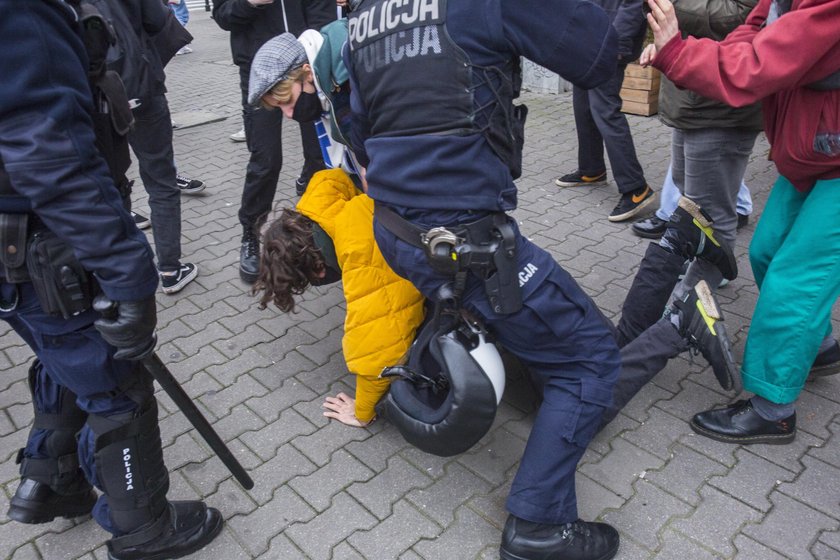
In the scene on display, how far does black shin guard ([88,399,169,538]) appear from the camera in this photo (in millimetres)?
2189

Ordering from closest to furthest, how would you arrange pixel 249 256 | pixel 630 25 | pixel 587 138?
pixel 630 25, pixel 249 256, pixel 587 138

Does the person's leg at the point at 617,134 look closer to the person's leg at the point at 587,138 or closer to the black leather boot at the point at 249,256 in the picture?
the person's leg at the point at 587,138

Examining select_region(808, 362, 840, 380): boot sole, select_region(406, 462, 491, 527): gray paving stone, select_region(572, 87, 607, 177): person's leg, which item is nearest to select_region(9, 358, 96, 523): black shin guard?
select_region(406, 462, 491, 527): gray paving stone

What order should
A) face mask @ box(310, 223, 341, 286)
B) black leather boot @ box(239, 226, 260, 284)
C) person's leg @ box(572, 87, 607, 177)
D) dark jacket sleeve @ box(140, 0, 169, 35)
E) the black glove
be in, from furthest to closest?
person's leg @ box(572, 87, 607, 177), black leather boot @ box(239, 226, 260, 284), dark jacket sleeve @ box(140, 0, 169, 35), face mask @ box(310, 223, 341, 286), the black glove

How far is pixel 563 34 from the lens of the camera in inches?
73.5

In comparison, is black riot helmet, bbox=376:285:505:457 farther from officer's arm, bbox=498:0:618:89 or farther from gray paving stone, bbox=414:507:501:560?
officer's arm, bbox=498:0:618:89

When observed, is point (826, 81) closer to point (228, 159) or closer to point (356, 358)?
point (356, 358)

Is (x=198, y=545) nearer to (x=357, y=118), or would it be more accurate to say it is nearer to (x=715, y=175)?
(x=357, y=118)

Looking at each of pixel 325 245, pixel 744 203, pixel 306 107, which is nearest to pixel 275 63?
pixel 306 107

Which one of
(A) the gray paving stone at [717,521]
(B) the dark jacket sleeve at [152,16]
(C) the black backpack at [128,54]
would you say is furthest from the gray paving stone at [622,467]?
(B) the dark jacket sleeve at [152,16]

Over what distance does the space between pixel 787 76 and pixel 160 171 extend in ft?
9.97

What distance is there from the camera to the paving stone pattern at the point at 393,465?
241cm

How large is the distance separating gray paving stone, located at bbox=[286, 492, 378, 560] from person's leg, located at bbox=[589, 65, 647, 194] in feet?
9.72

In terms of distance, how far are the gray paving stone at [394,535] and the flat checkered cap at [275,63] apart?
1.62 m
